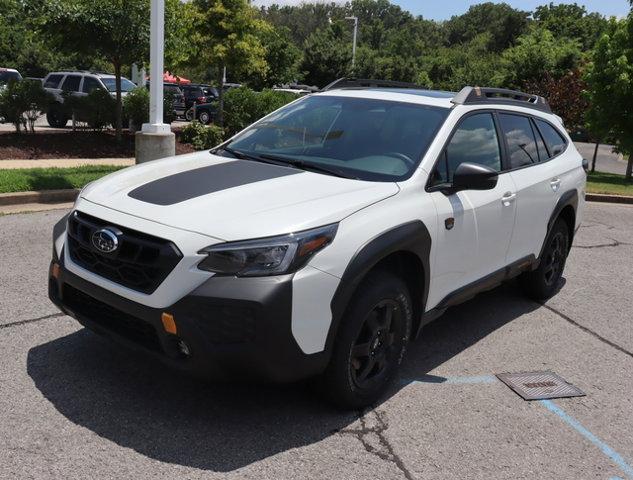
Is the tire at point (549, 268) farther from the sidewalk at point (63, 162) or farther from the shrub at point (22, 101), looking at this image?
the shrub at point (22, 101)

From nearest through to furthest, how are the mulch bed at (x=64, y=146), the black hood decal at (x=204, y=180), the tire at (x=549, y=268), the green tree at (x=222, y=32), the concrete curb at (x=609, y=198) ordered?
the black hood decal at (x=204, y=180) < the tire at (x=549, y=268) < the mulch bed at (x=64, y=146) < the concrete curb at (x=609, y=198) < the green tree at (x=222, y=32)

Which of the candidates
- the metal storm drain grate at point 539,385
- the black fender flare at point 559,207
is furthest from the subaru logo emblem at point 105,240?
the black fender flare at point 559,207

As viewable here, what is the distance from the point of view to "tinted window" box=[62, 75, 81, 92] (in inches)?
805

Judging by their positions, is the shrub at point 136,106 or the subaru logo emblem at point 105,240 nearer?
the subaru logo emblem at point 105,240

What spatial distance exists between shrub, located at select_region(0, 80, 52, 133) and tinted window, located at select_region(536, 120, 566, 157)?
11.0 meters

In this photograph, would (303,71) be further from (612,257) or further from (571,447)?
(571,447)

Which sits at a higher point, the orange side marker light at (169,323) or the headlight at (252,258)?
the headlight at (252,258)

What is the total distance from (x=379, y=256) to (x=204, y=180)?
1.11 meters

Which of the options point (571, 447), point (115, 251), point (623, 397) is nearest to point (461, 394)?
point (571, 447)

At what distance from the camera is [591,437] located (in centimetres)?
376

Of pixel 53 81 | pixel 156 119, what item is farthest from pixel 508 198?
pixel 53 81

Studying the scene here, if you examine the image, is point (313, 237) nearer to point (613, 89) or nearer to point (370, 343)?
Result: point (370, 343)

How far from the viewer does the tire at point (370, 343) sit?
343 centimetres

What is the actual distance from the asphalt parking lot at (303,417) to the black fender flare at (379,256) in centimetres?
60
